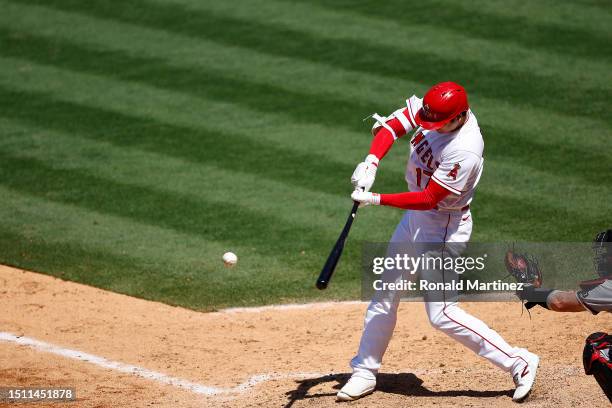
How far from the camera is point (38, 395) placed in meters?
5.98

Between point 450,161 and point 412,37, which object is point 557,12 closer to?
point 412,37

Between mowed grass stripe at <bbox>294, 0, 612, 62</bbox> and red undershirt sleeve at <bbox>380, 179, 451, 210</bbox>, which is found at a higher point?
red undershirt sleeve at <bbox>380, 179, 451, 210</bbox>

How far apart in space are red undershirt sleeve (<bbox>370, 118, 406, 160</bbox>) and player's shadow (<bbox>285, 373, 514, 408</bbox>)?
1.60 metres

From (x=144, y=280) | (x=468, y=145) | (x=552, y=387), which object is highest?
(x=468, y=145)

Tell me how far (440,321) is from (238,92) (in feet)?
19.7

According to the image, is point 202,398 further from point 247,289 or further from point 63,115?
point 63,115

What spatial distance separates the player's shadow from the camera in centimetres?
582

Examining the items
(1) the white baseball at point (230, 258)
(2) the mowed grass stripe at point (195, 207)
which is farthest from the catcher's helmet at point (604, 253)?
(1) the white baseball at point (230, 258)

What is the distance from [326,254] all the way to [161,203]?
1.97 meters

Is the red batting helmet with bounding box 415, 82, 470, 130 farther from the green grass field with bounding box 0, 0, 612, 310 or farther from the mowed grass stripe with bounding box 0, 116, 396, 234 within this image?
the mowed grass stripe with bounding box 0, 116, 396, 234

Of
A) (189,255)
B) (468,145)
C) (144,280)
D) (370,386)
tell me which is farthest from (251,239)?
(468,145)

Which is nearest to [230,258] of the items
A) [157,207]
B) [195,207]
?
[195,207]

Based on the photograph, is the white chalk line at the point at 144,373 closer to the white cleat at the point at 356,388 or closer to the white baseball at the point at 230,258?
the white cleat at the point at 356,388

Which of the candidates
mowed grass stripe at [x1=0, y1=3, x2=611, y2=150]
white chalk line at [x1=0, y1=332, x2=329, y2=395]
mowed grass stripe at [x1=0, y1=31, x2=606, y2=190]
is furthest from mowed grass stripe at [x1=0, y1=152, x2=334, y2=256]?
white chalk line at [x1=0, y1=332, x2=329, y2=395]
